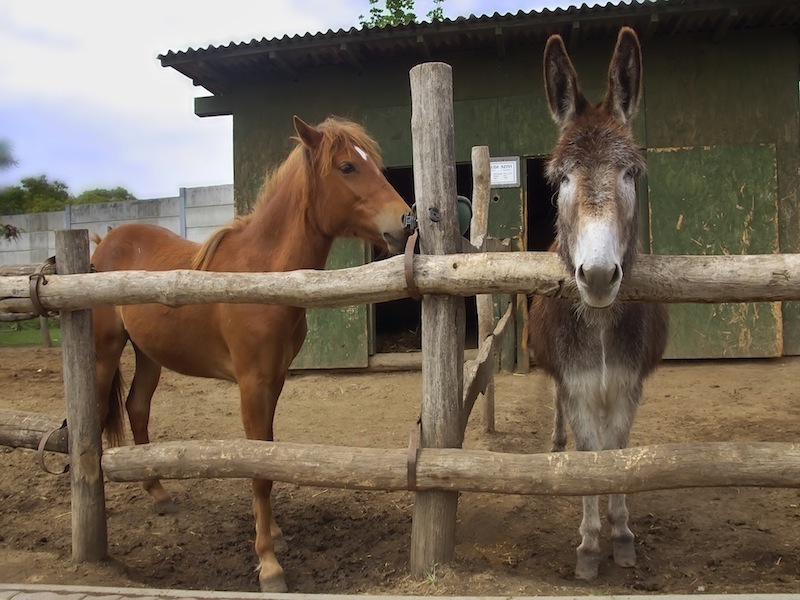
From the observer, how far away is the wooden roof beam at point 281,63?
704 cm

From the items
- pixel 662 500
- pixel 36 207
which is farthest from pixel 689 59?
pixel 36 207

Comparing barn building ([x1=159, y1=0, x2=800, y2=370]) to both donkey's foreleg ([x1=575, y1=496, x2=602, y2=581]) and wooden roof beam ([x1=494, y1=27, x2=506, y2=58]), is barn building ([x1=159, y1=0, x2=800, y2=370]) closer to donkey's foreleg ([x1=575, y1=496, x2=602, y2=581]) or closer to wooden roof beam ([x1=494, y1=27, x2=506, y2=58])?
wooden roof beam ([x1=494, y1=27, x2=506, y2=58])

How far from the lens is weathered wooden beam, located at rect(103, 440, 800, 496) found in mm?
2225

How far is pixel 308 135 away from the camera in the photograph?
304 cm

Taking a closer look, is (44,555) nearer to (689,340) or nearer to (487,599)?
(487,599)

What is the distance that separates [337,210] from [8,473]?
3.27 metres

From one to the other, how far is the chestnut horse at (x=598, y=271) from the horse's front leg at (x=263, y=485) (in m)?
1.41

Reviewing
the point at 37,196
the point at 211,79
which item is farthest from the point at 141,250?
the point at 37,196

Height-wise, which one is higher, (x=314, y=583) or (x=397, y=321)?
(x=397, y=321)

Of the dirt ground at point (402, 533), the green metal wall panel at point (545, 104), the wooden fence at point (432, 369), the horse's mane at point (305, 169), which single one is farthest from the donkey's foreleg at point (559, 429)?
the green metal wall panel at point (545, 104)

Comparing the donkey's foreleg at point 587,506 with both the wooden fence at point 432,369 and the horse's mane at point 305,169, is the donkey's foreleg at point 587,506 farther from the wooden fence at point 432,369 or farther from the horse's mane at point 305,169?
the horse's mane at point 305,169

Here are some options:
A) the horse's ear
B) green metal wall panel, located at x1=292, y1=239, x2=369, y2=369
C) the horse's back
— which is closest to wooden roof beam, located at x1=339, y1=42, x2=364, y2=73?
green metal wall panel, located at x1=292, y1=239, x2=369, y2=369

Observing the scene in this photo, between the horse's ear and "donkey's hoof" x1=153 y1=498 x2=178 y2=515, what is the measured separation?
2.36 meters

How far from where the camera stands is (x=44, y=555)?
9.45 ft
